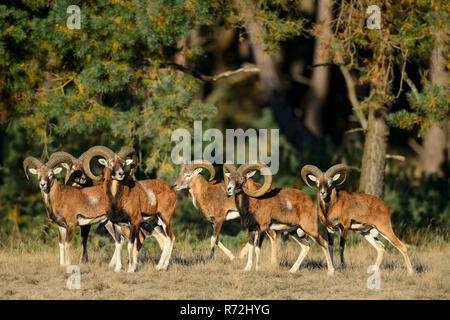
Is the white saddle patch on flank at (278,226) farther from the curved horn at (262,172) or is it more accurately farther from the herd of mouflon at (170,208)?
the curved horn at (262,172)

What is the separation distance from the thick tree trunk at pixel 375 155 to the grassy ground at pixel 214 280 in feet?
11.6

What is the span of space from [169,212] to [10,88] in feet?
19.8

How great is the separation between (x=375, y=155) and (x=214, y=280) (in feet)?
26.1

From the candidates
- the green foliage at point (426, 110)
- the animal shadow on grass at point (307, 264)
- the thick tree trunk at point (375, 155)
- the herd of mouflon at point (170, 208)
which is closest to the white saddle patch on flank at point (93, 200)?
the herd of mouflon at point (170, 208)

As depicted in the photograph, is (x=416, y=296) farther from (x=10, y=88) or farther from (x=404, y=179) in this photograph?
(x=404, y=179)

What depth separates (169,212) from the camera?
16.6m

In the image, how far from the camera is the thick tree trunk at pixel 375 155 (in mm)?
21281

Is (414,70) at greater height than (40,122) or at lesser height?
greater

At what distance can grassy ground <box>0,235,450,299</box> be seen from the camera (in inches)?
540

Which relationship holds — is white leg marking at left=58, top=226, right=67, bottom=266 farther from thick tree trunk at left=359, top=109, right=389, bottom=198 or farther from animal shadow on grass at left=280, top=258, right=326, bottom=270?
thick tree trunk at left=359, top=109, right=389, bottom=198

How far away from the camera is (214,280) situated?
48.8 ft

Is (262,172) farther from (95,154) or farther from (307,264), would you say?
(95,154)

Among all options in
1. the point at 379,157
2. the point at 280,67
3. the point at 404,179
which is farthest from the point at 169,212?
the point at 280,67

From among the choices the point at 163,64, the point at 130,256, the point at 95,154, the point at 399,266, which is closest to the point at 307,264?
the point at 399,266
